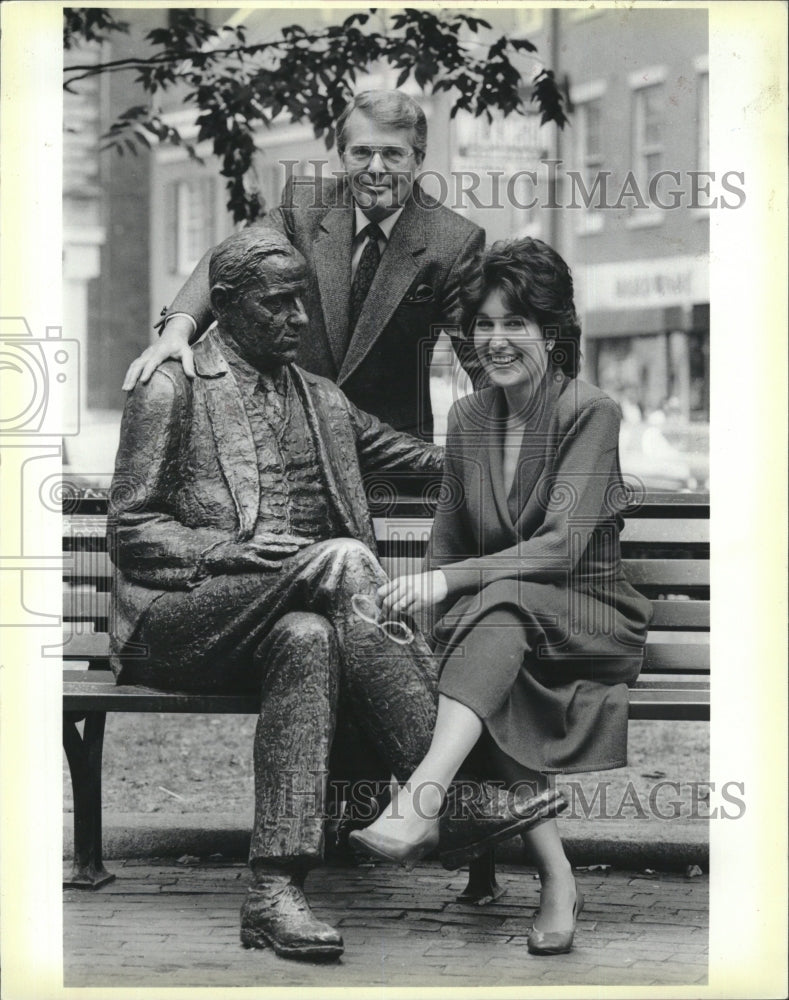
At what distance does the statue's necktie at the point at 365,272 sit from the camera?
585cm

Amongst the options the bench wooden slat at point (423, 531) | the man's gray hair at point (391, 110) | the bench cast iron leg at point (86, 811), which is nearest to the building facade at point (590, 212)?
the bench wooden slat at point (423, 531)

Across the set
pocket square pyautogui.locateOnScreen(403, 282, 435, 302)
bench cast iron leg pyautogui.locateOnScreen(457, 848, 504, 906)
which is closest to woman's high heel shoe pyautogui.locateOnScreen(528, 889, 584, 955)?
bench cast iron leg pyautogui.locateOnScreen(457, 848, 504, 906)

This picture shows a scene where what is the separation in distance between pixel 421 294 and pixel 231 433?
3.27ft

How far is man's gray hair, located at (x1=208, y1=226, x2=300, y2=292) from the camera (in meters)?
5.04

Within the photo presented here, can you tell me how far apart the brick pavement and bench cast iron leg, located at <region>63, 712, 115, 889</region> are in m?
0.07

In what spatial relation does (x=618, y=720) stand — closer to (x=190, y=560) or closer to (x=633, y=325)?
(x=190, y=560)

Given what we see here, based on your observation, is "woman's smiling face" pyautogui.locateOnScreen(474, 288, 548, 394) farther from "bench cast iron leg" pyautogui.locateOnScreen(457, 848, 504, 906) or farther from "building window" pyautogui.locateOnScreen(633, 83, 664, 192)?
"building window" pyautogui.locateOnScreen(633, 83, 664, 192)

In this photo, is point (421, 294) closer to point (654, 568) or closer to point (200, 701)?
point (654, 568)

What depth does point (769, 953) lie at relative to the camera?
4.88 metres

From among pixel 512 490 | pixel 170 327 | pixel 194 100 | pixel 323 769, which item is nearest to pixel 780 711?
pixel 512 490

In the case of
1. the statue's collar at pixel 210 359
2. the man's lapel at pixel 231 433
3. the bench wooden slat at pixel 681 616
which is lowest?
the bench wooden slat at pixel 681 616

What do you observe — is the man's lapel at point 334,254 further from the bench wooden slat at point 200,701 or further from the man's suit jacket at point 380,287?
the bench wooden slat at point 200,701

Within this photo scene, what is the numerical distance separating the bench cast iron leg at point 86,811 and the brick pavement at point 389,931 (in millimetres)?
68

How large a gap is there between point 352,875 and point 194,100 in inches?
152
